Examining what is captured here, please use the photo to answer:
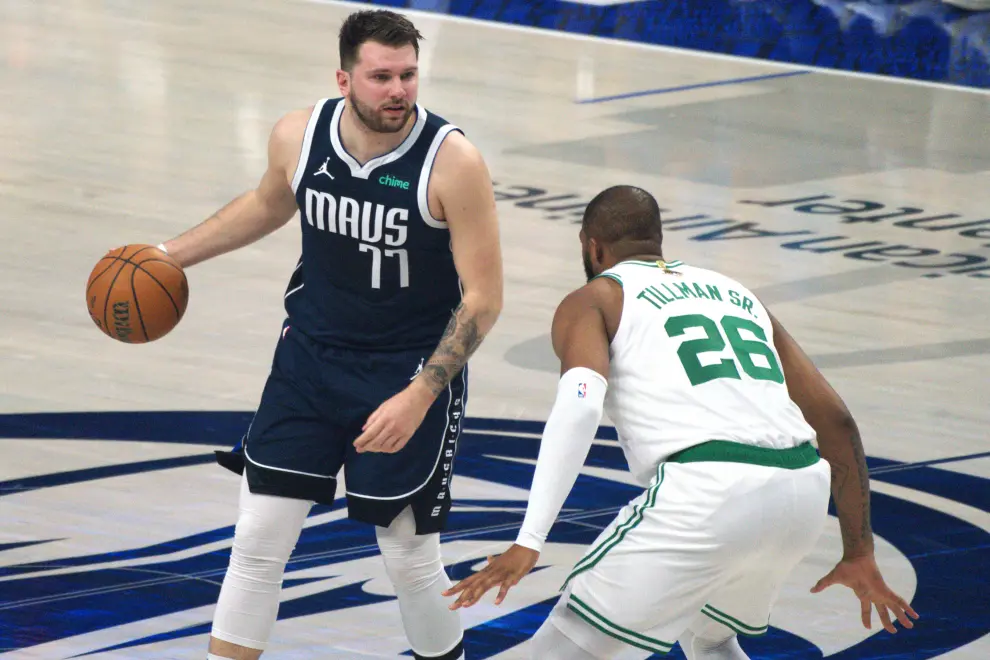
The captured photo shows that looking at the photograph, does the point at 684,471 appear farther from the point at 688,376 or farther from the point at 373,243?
the point at 373,243

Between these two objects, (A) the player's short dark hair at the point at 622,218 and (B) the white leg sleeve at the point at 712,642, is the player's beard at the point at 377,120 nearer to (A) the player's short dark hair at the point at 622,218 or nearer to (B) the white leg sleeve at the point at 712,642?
(A) the player's short dark hair at the point at 622,218

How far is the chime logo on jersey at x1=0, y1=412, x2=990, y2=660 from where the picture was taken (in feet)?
16.0

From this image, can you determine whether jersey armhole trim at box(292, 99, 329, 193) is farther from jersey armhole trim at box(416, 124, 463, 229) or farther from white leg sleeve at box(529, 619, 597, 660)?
white leg sleeve at box(529, 619, 597, 660)

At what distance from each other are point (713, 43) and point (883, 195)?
6.71 meters

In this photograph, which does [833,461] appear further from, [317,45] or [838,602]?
[317,45]

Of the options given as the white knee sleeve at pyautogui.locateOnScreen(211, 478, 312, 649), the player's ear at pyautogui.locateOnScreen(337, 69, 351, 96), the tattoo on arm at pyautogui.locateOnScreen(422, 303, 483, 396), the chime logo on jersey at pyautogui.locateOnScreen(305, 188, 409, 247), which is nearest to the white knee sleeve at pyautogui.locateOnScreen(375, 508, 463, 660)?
the white knee sleeve at pyautogui.locateOnScreen(211, 478, 312, 649)

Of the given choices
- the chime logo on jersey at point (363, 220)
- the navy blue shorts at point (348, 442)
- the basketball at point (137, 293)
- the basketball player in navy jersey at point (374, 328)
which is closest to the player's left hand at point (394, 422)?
the basketball player in navy jersey at point (374, 328)

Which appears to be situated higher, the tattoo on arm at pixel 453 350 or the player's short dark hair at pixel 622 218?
the player's short dark hair at pixel 622 218

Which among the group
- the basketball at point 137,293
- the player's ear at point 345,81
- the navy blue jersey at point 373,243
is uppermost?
the player's ear at point 345,81

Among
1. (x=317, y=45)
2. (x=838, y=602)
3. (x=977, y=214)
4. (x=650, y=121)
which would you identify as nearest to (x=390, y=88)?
(x=838, y=602)

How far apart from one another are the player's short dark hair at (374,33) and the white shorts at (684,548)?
1266 millimetres

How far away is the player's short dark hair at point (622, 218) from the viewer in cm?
386

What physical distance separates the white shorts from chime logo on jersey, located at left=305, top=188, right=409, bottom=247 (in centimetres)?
100

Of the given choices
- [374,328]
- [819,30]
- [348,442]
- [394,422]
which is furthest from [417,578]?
[819,30]
